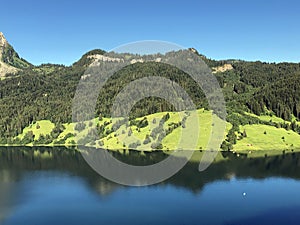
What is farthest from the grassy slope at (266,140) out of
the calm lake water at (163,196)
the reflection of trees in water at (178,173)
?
the calm lake water at (163,196)

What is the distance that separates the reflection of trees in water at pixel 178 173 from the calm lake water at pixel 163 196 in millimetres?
358

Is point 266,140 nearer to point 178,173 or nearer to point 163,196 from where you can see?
point 178,173

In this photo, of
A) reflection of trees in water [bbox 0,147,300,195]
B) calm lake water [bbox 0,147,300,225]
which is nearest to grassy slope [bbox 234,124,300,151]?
reflection of trees in water [bbox 0,147,300,195]

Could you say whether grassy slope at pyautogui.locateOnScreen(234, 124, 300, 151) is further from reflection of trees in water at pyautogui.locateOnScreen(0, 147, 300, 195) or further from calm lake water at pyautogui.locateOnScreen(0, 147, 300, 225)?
calm lake water at pyautogui.locateOnScreen(0, 147, 300, 225)

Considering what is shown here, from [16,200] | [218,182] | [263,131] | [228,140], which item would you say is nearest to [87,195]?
[16,200]

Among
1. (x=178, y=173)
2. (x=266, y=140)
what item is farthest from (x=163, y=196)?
(x=266, y=140)

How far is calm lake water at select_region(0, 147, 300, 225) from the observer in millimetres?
84750

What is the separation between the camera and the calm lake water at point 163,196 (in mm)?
84750

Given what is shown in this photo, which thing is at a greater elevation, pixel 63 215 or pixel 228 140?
pixel 228 140

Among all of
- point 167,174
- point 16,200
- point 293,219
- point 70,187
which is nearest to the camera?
point 293,219

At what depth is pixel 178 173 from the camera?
13150cm

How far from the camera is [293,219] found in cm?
8300

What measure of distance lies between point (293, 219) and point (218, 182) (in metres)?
37.9

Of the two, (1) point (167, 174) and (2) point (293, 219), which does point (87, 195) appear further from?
(2) point (293, 219)
